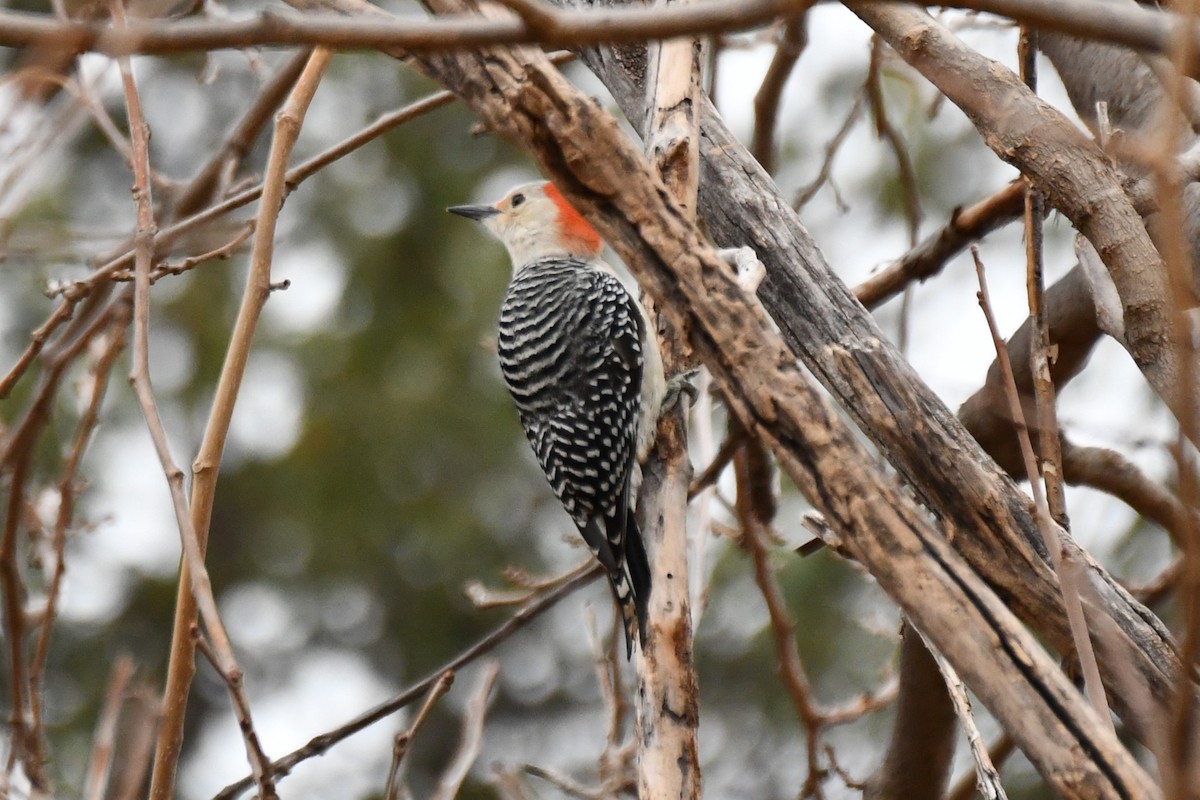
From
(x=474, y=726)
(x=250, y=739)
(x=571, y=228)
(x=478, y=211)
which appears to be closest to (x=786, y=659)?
(x=474, y=726)

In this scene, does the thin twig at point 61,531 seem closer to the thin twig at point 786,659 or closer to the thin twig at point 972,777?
the thin twig at point 786,659

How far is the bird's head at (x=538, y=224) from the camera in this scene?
5.09 metres

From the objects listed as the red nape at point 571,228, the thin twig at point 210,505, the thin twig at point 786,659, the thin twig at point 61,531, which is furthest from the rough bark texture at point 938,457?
the red nape at point 571,228

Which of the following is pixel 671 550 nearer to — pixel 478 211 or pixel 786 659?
pixel 786 659

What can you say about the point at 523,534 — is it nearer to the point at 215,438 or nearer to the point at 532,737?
the point at 532,737

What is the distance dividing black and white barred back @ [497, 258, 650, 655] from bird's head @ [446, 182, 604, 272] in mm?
173

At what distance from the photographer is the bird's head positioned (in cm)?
509

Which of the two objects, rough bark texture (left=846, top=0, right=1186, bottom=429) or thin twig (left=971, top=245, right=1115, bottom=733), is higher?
rough bark texture (left=846, top=0, right=1186, bottom=429)

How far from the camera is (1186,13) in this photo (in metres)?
1.04

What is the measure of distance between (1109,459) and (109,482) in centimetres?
635

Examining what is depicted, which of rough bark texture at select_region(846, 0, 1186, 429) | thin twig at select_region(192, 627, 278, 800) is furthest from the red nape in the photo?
thin twig at select_region(192, 627, 278, 800)

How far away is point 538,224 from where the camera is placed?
520 cm

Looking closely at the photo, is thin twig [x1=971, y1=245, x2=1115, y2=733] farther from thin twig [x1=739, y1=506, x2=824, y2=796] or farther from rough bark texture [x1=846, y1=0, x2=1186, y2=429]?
thin twig [x1=739, y1=506, x2=824, y2=796]

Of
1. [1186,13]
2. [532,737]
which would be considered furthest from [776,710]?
[1186,13]
